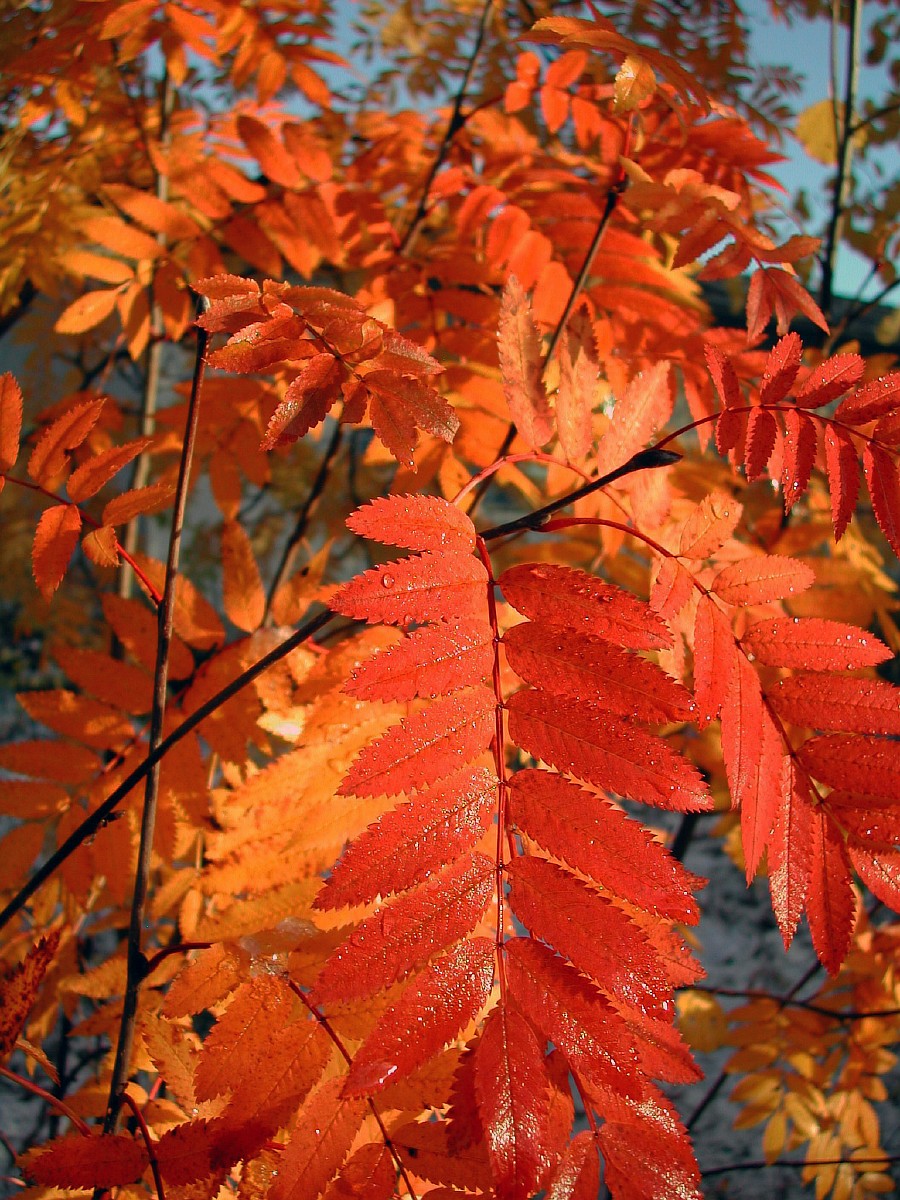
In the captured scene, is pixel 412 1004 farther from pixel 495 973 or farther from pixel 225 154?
pixel 225 154

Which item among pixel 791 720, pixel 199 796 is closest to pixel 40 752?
pixel 199 796

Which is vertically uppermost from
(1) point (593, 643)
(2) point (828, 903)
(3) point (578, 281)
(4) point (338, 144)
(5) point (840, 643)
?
(4) point (338, 144)

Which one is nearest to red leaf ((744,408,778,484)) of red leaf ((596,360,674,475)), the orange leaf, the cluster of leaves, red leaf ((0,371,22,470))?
the cluster of leaves

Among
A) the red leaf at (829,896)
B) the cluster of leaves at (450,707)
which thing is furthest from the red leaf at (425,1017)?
the red leaf at (829,896)

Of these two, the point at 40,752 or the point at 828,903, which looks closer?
the point at 828,903

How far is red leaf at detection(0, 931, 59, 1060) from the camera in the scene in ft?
2.18

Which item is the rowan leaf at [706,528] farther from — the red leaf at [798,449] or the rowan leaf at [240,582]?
the rowan leaf at [240,582]

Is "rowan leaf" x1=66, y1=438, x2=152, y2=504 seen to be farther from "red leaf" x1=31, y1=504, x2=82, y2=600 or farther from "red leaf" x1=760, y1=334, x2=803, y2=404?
"red leaf" x1=760, y1=334, x2=803, y2=404

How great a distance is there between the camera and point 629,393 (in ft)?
2.43

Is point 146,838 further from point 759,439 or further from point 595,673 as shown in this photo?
point 759,439

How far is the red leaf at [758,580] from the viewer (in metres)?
0.69

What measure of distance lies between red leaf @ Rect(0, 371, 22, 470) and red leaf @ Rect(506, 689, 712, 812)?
0.46 metres

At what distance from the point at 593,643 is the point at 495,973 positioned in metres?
0.20

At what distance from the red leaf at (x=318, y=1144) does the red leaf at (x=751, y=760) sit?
0.31 m
